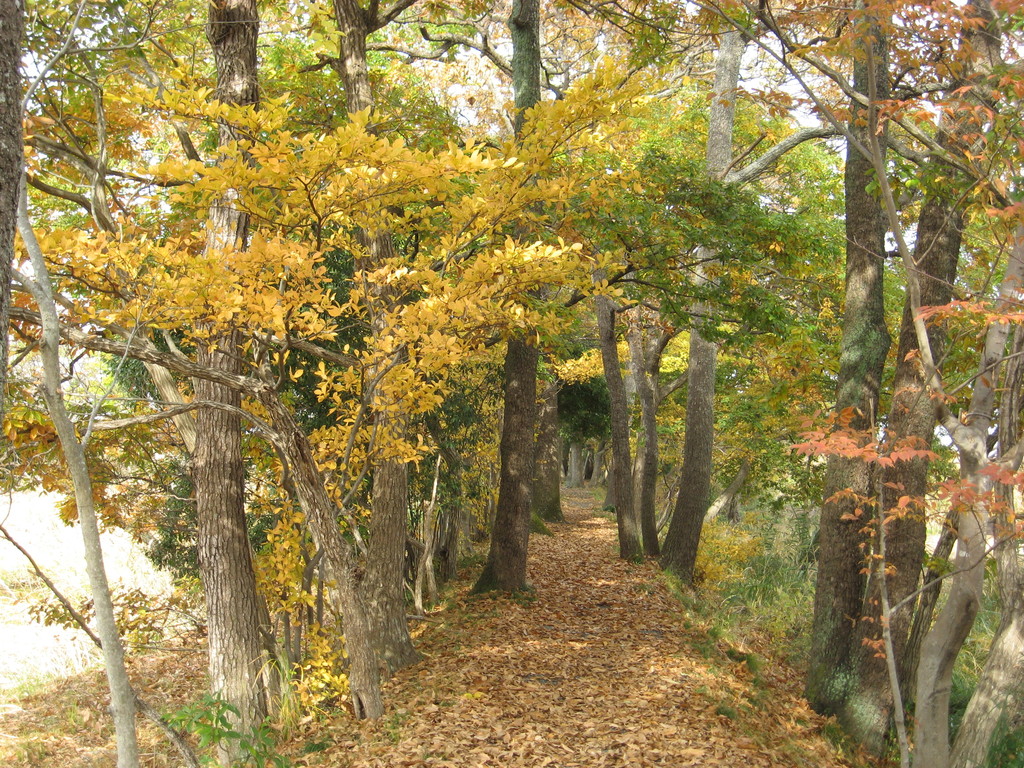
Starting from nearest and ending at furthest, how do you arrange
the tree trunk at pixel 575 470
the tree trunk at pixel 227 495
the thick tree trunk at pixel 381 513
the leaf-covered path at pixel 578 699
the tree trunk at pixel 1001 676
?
A: 1. the tree trunk at pixel 1001 676
2. the leaf-covered path at pixel 578 699
3. the tree trunk at pixel 227 495
4. the thick tree trunk at pixel 381 513
5. the tree trunk at pixel 575 470

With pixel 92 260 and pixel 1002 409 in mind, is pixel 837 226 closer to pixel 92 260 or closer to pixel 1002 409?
pixel 1002 409

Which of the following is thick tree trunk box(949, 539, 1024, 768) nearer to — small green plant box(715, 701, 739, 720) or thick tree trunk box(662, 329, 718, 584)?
small green plant box(715, 701, 739, 720)

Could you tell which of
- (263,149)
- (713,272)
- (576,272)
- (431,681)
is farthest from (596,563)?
(263,149)

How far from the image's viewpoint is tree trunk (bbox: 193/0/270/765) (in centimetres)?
514

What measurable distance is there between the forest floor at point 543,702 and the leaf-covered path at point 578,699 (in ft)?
0.05

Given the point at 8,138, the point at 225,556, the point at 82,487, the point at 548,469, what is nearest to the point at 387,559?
the point at 225,556

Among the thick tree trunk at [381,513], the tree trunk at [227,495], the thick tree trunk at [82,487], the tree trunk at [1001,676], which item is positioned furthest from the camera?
the thick tree trunk at [381,513]

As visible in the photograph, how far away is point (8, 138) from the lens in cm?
196

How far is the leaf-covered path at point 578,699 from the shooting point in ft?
15.7

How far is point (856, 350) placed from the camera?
19.9ft

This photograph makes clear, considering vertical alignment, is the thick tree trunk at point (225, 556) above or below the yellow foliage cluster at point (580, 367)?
below

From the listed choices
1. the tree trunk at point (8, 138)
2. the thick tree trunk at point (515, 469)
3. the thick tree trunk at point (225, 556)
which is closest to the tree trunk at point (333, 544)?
the thick tree trunk at point (225, 556)

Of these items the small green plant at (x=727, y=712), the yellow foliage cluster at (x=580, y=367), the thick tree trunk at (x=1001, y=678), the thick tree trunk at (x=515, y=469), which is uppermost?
the yellow foliage cluster at (x=580, y=367)

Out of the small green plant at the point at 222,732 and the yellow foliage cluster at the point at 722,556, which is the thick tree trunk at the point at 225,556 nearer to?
the small green plant at the point at 222,732
